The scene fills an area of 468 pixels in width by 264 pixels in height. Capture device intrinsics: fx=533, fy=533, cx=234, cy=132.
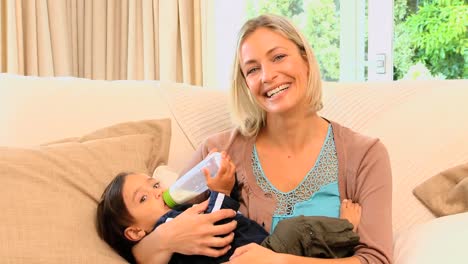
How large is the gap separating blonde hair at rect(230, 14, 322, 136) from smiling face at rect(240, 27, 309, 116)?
15 mm

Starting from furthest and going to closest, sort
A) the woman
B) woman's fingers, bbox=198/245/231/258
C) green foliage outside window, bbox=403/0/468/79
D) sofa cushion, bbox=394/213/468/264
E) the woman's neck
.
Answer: green foliage outside window, bbox=403/0/468/79 < the woman's neck < the woman < woman's fingers, bbox=198/245/231/258 < sofa cushion, bbox=394/213/468/264

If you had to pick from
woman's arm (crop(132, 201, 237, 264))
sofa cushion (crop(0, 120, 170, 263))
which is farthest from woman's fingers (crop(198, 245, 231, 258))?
sofa cushion (crop(0, 120, 170, 263))

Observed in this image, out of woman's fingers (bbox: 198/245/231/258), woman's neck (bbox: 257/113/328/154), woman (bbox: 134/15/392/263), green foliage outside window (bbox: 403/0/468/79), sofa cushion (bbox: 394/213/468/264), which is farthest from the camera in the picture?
green foliage outside window (bbox: 403/0/468/79)

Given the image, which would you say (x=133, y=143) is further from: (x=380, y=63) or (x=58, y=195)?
(x=380, y=63)

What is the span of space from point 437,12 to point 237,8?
3.66 ft

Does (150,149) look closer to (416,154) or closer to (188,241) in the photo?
(188,241)

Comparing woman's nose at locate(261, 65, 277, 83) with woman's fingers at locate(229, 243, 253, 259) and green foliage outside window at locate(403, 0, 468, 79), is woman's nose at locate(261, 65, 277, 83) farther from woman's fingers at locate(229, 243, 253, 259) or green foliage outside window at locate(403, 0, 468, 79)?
green foliage outside window at locate(403, 0, 468, 79)

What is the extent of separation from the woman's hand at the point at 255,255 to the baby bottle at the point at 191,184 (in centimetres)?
26

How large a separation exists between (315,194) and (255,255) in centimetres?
31

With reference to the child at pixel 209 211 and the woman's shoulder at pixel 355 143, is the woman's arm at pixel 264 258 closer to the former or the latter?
the child at pixel 209 211

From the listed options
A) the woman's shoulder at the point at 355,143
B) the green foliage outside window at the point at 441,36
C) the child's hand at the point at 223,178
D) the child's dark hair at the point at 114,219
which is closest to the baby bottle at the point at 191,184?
the child's hand at the point at 223,178

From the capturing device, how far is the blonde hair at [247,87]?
1.53 m

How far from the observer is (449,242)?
4.16 ft

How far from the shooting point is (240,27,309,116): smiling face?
149 centimetres
